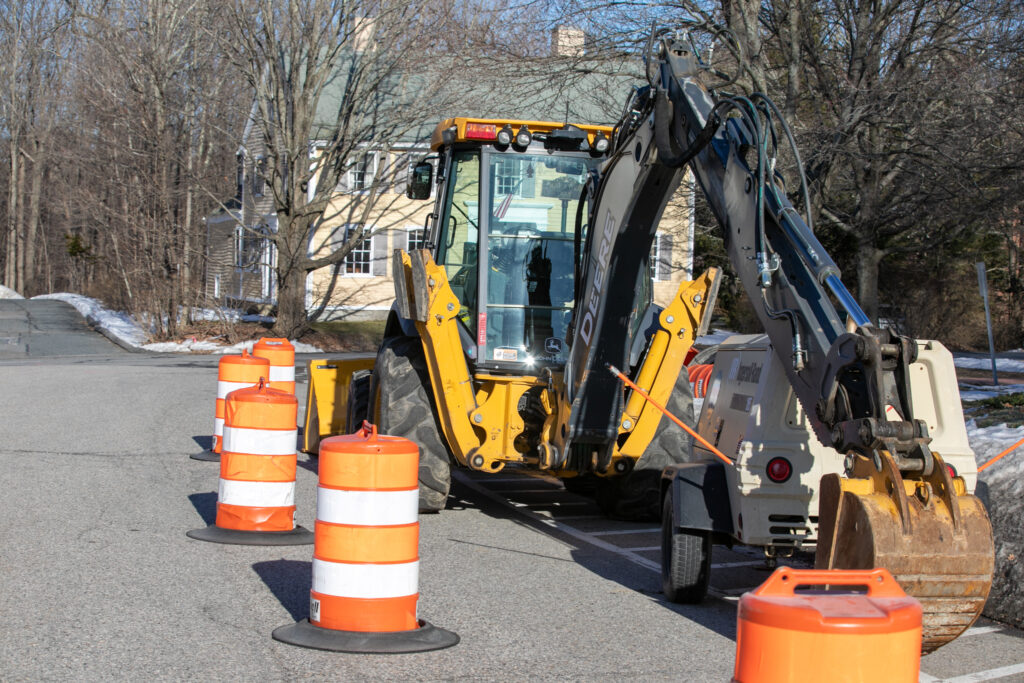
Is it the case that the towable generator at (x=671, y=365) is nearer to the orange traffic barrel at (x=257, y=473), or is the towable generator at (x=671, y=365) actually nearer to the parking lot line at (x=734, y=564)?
the parking lot line at (x=734, y=564)

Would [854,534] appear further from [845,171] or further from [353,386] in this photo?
[845,171]

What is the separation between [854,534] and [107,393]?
15753 mm

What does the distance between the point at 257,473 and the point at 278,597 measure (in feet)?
5.18

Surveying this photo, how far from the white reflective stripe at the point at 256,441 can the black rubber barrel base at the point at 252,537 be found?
588mm

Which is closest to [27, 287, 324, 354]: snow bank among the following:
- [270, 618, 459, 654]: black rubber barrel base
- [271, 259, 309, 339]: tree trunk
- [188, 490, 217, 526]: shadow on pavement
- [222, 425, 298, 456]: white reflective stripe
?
[271, 259, 309, 339]: tree trunk

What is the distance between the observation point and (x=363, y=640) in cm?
573

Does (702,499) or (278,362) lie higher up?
(278,362)

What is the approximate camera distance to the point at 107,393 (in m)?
18.6

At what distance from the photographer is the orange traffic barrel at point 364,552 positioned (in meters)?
5.75

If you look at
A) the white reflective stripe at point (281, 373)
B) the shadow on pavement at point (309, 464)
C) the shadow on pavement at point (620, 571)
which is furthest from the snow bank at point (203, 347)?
the shadow on pavement at point (620, 571)

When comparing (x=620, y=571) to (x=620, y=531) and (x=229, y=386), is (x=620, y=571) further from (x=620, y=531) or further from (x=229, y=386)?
(x=229, y=386)

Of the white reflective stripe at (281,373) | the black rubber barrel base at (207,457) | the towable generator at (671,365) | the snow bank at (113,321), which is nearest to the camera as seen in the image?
the towable generator at (671,365)

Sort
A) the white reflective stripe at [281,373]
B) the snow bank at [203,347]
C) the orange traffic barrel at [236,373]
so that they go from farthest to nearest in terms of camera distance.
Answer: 1. the snow bank at [203,347]
2. the white reflective stripe at [281,373]
3. the orange traffic barrel at [236,373]

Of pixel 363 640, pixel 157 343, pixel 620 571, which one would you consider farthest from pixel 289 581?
pixel 157 343
